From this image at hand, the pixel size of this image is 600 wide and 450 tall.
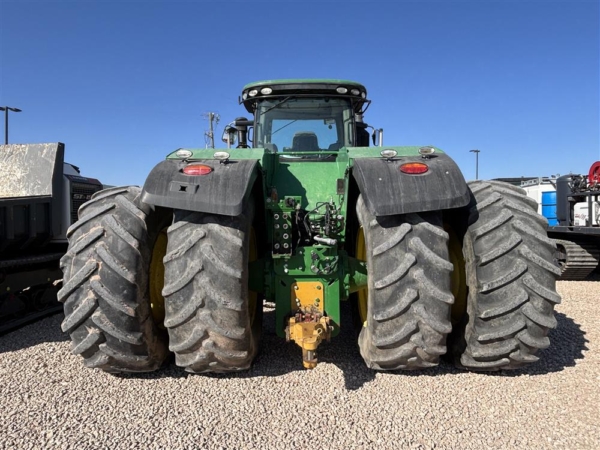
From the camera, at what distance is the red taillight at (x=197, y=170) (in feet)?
9.57

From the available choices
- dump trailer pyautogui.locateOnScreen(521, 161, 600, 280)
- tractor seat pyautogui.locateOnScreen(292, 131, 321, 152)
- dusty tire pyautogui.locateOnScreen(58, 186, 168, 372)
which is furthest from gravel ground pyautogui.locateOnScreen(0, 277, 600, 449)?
dump trailer pyautogui.locateOnScreen(521, 161, 600, 280)

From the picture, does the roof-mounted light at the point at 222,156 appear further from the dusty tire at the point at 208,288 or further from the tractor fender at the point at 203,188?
the dusty tire at the point at 208,288

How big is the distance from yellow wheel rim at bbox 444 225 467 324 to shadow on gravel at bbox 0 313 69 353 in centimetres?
371

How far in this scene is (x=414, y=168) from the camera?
9.55ft

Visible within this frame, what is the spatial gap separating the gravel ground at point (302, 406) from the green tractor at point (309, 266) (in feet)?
0.77

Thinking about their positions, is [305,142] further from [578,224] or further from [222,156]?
[578,224]

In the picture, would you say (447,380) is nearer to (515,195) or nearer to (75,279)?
(515,195)

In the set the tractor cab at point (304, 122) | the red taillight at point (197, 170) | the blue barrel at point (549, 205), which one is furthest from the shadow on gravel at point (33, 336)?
the blue barrel at point (549, 205)

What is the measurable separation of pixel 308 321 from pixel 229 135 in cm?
285

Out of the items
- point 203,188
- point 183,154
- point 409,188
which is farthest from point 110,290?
point 409,188

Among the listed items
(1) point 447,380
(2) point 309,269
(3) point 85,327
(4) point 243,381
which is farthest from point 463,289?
(3) point 85,327

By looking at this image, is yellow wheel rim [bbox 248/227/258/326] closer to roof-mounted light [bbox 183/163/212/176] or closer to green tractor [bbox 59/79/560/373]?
green tractor [bbox 59/79/560/373]

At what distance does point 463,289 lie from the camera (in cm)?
331

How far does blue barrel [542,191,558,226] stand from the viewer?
11.2 m
